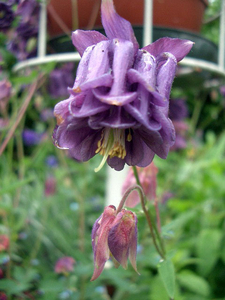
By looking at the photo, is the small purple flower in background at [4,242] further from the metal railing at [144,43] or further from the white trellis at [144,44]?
the metal railing at [144,43]

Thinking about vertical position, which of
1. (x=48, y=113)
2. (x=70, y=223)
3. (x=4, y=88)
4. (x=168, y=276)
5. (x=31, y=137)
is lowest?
(x=168, y=276)

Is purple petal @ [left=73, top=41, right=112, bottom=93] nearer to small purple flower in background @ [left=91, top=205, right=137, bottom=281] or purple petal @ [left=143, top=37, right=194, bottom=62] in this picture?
purple petal @ [left=143, top=37, right=194, bottom=62]

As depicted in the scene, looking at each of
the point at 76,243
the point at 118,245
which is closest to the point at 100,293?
the point at 76,243

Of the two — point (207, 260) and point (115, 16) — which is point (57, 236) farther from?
point (115, 16)

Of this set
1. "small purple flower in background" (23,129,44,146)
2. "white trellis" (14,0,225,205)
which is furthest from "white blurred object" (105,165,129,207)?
"small purple flower in background" (23,129,44,146)

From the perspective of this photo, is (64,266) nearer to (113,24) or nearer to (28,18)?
→ (28,18)

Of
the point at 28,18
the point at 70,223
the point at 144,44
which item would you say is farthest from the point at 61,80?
the point at 70,223

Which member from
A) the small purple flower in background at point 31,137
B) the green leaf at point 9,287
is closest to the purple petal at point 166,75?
the green leaf at point 9,287
